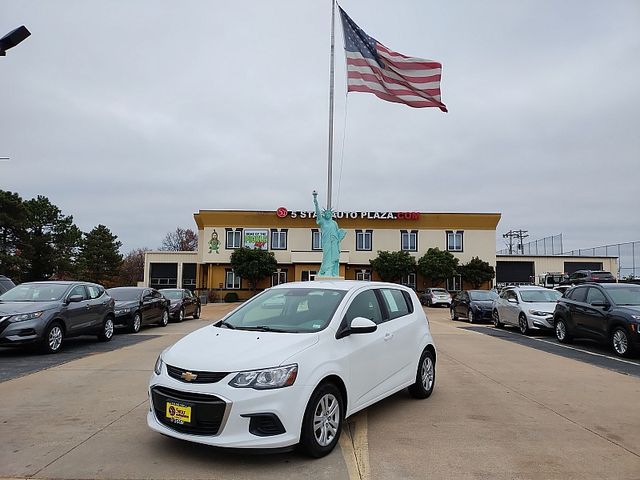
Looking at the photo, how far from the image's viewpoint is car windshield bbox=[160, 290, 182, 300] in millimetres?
21828

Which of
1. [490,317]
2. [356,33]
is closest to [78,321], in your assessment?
[356,33]

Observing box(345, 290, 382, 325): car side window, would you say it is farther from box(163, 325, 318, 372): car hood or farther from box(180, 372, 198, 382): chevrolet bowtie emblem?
box(180, 372, 198, 382): chevrolet bowtie emblem

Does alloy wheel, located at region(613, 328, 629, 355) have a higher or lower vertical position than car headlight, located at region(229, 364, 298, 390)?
lower

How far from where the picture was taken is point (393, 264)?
4503cm

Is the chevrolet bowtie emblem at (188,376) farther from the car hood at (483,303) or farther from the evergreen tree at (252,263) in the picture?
the evergreen tree at (252,263)

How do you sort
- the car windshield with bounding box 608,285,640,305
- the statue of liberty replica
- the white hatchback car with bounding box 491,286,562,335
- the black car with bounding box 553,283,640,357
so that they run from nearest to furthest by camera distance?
1. the black car with bounding box 553,283,640,357
2. the car windshield with bounding box 608,285,640,305
3. the white hatchback car with bounding box 491,286,562,335
4. the statue of liberty replica

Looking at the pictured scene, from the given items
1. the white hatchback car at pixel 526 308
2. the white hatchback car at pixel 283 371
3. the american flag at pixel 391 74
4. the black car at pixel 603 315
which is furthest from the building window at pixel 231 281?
the white hatchback car at pixel 283 371

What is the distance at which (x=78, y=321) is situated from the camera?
472 inches

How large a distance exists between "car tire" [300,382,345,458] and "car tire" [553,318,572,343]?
1038 centimetres

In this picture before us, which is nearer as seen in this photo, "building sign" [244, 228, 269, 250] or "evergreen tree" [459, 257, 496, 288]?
"evergreen tree" [459, 257, 496, 288]

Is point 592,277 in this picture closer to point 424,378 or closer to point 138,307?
point 138,307

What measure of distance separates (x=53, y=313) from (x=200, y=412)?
808 cm

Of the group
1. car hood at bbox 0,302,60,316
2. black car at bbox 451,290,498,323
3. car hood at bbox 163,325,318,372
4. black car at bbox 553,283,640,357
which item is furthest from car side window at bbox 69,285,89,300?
black car at bbox 451,290,498,323

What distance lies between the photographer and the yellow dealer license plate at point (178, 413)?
4.42 meters
